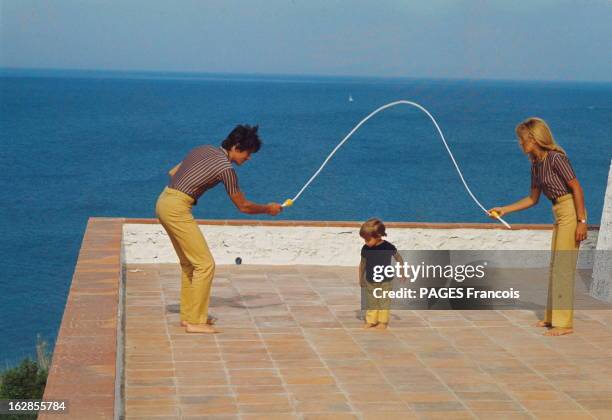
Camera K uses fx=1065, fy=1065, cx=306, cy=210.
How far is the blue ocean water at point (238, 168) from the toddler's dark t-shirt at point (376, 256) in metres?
27.1

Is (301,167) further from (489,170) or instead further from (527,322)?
(527,322)

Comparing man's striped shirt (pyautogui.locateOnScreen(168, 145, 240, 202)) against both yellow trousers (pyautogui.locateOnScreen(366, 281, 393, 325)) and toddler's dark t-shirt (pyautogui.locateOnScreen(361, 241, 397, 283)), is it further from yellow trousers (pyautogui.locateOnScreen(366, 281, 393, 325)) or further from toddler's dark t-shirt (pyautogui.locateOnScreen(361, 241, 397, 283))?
yellow trousers (pyautogui.locateOnScreen(366, 281, 393, 325))

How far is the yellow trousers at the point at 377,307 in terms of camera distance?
7.84 metres

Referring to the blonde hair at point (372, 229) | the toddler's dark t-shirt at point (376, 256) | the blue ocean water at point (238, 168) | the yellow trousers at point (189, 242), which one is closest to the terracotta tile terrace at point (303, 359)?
the yellow trousers at point (189, 242)

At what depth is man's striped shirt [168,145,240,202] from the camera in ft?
23.7

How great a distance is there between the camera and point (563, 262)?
775cm

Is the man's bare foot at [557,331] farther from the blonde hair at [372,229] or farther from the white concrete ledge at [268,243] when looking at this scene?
the white concrete ledge at [268,243]

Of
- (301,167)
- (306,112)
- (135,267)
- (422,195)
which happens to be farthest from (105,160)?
(135,267)

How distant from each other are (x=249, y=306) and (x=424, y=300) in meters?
1.46

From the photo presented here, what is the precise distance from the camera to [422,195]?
65.6m

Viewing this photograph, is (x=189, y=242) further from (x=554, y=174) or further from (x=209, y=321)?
(x=554, y=174)

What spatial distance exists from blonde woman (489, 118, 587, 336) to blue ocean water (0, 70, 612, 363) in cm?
2762

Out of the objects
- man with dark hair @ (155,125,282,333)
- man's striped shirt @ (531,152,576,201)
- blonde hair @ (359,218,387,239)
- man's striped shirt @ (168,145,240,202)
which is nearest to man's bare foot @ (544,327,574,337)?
man's striped shirt @ (531,152,576,201)

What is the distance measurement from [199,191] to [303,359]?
1.37 meters
